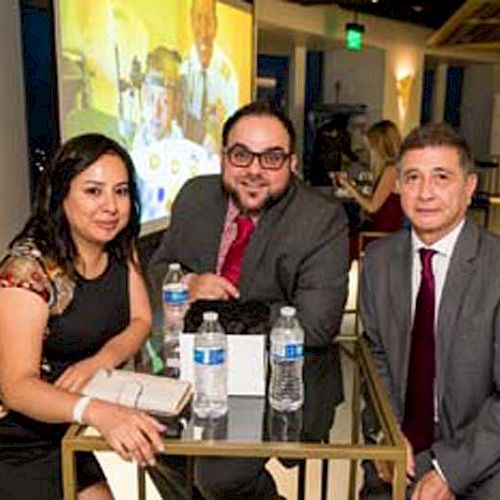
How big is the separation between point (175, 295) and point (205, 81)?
119 inches

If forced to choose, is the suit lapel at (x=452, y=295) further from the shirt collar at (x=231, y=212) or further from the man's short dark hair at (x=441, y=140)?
the shirt collar at (x=231, y=212)

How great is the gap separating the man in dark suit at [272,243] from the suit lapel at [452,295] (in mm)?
277

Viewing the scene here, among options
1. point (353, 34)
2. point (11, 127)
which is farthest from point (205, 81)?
point (353, 34)

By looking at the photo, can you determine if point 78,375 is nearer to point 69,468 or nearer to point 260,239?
point 69,468

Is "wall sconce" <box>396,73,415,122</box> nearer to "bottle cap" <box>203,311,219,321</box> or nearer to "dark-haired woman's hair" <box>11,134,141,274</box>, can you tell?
"dark-haired woman's hair" <box>11,134,141,274</box>

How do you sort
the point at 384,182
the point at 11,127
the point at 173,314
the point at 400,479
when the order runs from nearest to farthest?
the point at 400,479 < the point at 173,314 < the point at 11,127 < the point at 384,182

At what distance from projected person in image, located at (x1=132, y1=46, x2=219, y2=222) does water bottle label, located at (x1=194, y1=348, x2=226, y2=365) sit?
225cm

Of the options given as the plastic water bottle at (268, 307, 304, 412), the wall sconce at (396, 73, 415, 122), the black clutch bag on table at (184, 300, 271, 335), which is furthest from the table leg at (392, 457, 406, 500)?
the wall sconce at (396, 73, 415, 122)

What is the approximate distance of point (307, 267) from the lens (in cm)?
166

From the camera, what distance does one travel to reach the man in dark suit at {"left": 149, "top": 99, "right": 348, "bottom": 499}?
5.32ft

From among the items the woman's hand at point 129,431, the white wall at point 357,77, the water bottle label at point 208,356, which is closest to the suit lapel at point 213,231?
the water bottle label at point 208,356

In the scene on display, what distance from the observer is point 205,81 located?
434cm

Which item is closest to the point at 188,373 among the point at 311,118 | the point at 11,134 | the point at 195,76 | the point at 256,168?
the point at 256,168

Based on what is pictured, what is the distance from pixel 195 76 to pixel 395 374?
3001 mm
